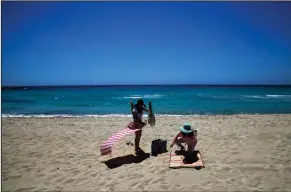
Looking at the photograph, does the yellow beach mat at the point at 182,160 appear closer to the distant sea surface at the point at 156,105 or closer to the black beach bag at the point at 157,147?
the black beach bag at the point at 157,147

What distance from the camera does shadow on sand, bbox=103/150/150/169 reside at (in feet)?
21.4

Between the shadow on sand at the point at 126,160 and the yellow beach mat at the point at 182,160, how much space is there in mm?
816

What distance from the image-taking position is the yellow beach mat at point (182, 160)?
237 inches

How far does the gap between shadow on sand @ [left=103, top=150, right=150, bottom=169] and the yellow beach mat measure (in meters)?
0.82

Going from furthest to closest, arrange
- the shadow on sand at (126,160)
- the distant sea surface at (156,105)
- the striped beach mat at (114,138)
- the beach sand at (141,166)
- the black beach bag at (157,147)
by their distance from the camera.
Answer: the distant sea surface at (156,105)
the black beach bag at (157,147)
the striped beach mat at (114,138)
the shadow on sand at (126,160)
the beach sand at (141,166)

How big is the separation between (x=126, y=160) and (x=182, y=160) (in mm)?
1535

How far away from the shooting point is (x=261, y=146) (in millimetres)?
7922

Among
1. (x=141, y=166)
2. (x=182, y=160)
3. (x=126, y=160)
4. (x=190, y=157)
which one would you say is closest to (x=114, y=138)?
(x=126, y=160)

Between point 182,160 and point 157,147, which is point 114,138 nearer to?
point 157,147

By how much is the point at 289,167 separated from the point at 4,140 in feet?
31.1

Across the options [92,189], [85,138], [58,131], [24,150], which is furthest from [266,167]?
[58,131]

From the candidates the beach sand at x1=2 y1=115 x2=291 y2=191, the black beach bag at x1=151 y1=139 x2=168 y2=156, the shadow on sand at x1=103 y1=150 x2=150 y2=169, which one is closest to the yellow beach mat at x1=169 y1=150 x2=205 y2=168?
the beach sand at x1=2 y1=115 x2=291 y2=191

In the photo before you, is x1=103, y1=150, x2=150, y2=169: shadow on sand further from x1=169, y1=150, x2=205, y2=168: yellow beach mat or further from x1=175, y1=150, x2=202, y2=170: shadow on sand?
x1=175, y1=150, x2=202, y2=170: shadow on sand

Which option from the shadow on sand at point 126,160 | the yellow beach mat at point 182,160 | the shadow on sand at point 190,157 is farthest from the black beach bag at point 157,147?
the shadow on sand at point 190,157
